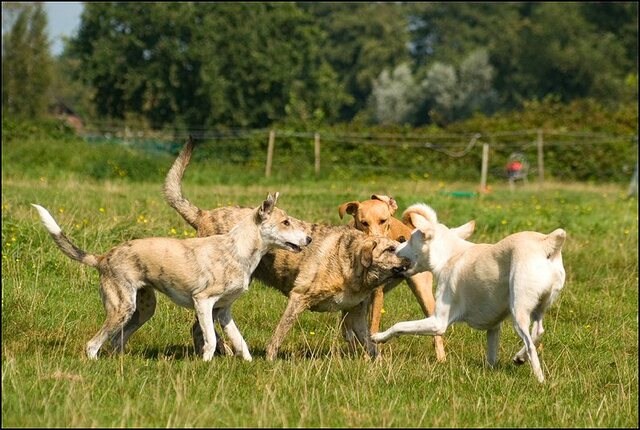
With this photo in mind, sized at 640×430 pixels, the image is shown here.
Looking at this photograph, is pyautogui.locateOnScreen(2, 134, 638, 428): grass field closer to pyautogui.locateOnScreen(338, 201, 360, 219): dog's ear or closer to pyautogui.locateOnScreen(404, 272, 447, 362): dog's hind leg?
pyautogui.locateOnScreen(404, 272, 447, 362): dog's hind leg

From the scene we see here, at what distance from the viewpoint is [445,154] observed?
35188mm

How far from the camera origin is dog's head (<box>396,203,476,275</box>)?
862cm

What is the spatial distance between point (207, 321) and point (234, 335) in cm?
41

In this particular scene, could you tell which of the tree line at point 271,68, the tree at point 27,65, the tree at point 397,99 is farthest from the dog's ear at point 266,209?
the tree at point 397,99

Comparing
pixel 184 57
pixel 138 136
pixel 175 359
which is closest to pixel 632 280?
pixel 175 359

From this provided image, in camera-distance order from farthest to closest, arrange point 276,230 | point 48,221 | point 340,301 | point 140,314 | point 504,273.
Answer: point 340,301
point 276,230
point 140,314
point 48,221
point 504,273

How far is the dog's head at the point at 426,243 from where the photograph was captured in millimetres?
8625

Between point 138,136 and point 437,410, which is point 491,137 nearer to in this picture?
point 138,136

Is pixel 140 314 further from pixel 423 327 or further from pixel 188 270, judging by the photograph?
pixel 423 327

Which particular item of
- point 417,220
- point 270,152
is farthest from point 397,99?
point 417,220

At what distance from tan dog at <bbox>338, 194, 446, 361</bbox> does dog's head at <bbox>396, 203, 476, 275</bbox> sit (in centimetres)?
57

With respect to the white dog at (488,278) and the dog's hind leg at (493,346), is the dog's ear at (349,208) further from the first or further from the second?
the dog's hind leg at (493,346)

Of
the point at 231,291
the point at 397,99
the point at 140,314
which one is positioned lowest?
the point at 397,99

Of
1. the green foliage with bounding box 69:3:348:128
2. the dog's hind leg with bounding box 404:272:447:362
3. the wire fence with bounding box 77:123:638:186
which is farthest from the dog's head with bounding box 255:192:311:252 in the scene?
the green foliage with bounding box 69:3:348:128
